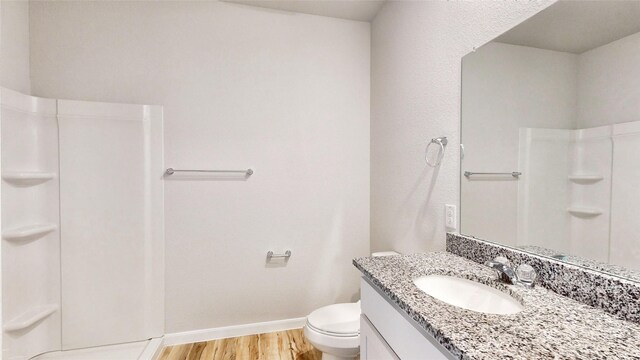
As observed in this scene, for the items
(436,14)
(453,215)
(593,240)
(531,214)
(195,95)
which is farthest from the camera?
(195,95)

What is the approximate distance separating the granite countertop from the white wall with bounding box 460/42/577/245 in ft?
0.99

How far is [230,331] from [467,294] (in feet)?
5.59

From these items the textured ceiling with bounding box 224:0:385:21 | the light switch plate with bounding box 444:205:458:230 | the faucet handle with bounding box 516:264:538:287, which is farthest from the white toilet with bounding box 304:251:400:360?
the textured ceiling with bounding box 224:0:385:21

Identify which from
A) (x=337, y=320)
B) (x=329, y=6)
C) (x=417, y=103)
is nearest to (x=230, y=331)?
(x=337, y=320)

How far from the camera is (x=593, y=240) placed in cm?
82

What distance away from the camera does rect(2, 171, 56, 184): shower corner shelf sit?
1.50 meters

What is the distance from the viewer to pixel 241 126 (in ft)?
6.58

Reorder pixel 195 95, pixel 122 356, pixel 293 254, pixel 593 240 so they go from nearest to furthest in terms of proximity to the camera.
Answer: pixel 593 240 < pixel 122 356 < pixel 195 95 < pixel 293 254

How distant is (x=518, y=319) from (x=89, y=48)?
256 centimetres

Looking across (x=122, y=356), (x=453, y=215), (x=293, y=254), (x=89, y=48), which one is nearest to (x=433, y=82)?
(x=453, y=215)

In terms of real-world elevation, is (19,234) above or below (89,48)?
below

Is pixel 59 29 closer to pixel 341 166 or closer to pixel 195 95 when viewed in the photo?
pixel 195 95

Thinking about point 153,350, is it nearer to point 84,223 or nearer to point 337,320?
point 84,223

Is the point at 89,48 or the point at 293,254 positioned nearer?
the point at 89,48
